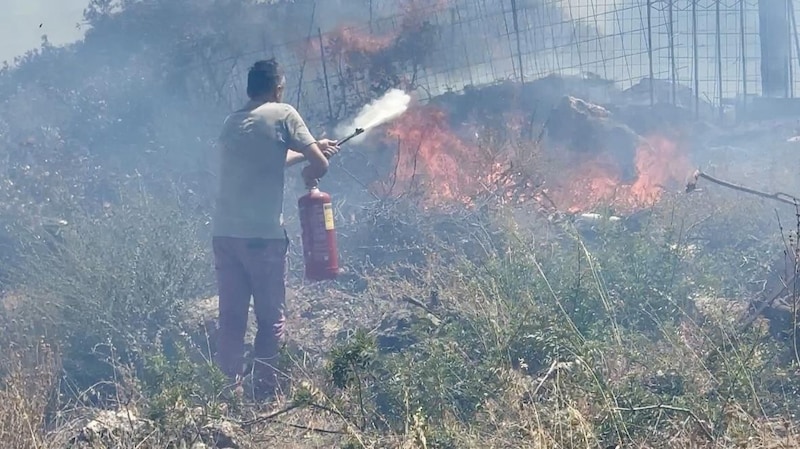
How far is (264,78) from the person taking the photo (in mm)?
5266

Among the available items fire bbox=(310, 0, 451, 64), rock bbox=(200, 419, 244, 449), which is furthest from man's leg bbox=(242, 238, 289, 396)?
fire bbox=(310, 0, 451, 64)

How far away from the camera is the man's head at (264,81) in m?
5.27

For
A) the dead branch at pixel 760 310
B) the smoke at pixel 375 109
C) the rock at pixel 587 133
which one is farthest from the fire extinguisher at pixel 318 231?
the rock at pixel 587 133

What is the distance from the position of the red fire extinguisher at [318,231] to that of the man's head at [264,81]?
26.9 inches

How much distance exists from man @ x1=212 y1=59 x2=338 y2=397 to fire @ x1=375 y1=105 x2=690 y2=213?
2.61 metres

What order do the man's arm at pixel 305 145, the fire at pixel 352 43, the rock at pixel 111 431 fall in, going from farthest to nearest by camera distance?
the fire at pixel 352 43 → the man's arm at pixel 305 145 → the rock at pixel 111 431

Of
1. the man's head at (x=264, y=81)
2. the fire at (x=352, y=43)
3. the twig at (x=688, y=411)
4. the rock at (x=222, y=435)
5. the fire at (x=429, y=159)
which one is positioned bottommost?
the rock at (x=222, y=435)

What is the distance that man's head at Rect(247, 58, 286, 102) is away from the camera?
17.3ft

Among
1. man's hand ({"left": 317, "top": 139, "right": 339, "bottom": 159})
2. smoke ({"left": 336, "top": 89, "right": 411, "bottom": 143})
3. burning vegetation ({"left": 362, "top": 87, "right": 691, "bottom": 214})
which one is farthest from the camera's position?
smoke ({"left": 336, "top": 89, "right": 411, "bottom": 143})

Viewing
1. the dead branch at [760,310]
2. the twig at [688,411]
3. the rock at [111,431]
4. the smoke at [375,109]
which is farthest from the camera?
the smoke at [375,109]

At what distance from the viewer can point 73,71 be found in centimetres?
1453

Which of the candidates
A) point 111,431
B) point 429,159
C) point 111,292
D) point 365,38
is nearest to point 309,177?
point 111,292

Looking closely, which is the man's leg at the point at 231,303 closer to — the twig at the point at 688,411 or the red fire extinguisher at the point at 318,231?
the red fire extinguisher at the point at 318,231

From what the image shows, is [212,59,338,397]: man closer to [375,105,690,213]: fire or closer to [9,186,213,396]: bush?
[9,186,213,396]: bush
